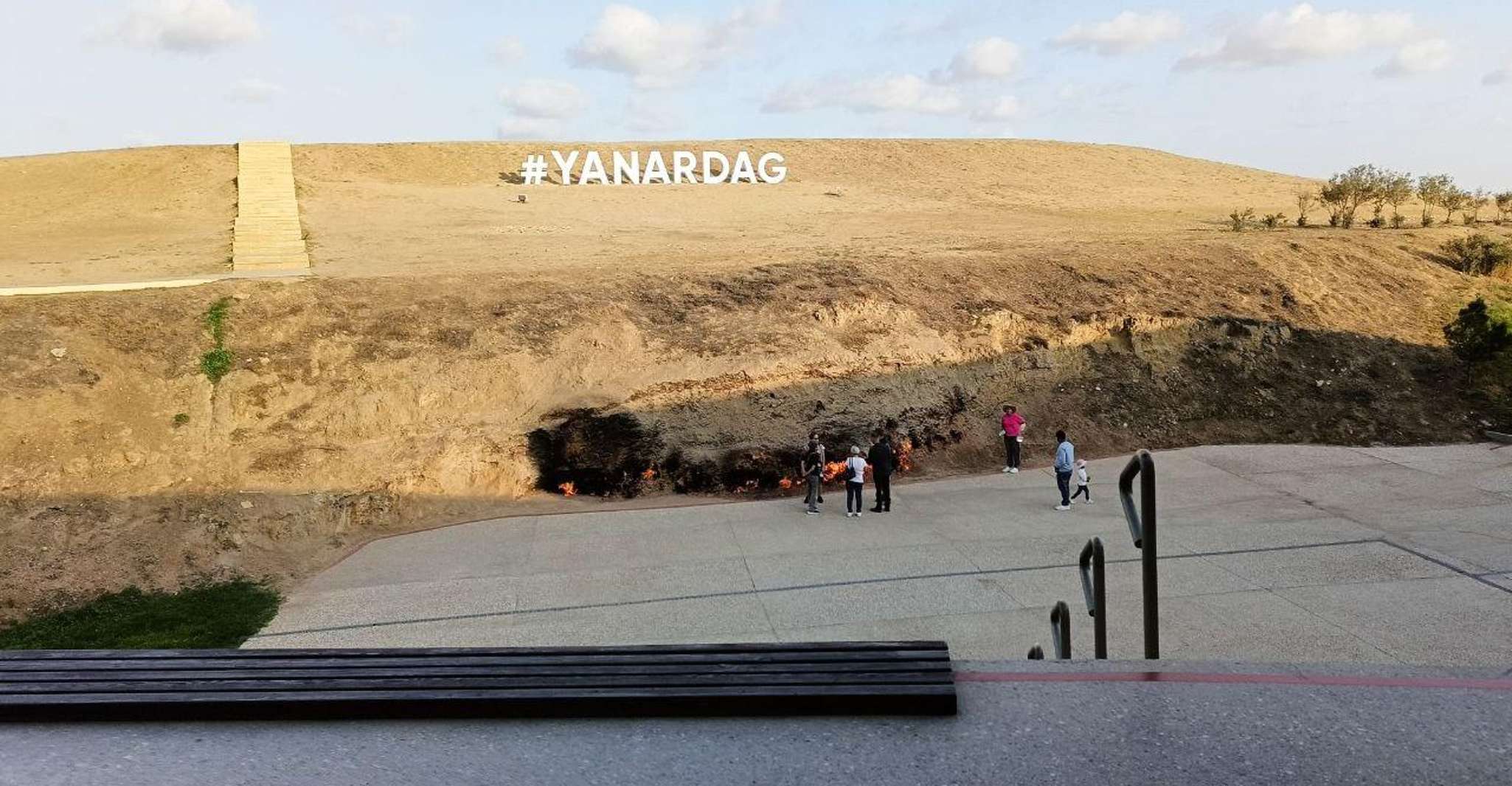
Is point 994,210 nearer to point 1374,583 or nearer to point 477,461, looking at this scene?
point 477,461

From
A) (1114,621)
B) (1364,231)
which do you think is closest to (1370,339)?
(1364,231)

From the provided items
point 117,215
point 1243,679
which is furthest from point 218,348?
point 117,215

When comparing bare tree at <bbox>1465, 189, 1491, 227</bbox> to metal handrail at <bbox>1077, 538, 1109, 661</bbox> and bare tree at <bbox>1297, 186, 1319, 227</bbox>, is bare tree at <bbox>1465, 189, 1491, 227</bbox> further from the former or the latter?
metal handrail at <bbox>1077, 538, 1109, 661</bbox>

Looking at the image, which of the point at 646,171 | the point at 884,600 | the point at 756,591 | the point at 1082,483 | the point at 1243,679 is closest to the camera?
the point at 1243,679

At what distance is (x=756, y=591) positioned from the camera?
1265 cm

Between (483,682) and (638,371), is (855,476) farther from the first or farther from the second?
(483,682)

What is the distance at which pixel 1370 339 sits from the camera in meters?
22.3

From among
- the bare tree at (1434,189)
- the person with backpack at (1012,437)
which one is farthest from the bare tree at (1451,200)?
the person with backpack at (1012,437)

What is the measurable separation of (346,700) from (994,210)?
38.1 metres

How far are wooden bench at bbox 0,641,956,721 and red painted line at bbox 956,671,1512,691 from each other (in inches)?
15.0

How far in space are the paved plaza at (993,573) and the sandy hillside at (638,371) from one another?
5.45 ft

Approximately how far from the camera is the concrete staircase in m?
26.9

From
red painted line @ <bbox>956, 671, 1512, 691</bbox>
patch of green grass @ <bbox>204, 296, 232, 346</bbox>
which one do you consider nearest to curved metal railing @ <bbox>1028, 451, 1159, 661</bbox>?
red painted line @ <bbox>956, 671, 1512, 691</bbox>

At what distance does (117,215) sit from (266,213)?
681 cm
